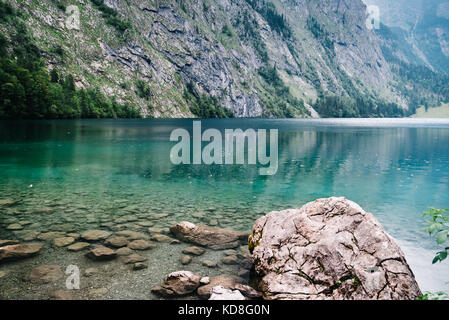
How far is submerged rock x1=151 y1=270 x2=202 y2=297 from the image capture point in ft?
27.9

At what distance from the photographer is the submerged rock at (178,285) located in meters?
8.51

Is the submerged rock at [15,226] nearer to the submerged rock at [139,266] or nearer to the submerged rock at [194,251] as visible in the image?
the submerged rock at [139,266]

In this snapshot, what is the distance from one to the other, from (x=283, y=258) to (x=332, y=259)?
141cm

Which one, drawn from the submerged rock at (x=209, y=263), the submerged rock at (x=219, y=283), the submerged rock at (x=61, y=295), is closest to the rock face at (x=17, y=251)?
the submerged rock at (x=61, y=295)

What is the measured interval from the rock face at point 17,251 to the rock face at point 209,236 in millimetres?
5145

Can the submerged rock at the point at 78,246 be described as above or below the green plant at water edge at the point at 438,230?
below

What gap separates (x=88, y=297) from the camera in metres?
8.09

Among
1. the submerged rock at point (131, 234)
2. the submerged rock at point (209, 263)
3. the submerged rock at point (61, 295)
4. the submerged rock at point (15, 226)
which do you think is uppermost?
the submerged rock at point (15, 226)

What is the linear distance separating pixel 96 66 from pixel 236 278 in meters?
185

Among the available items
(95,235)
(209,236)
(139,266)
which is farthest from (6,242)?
(209,236)

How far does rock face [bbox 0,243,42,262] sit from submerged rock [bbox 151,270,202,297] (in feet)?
16.6

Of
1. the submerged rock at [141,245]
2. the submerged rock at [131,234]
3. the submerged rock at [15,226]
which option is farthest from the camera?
the submerged rock at [15,226]

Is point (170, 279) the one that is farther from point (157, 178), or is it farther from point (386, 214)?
point (157, 178)
